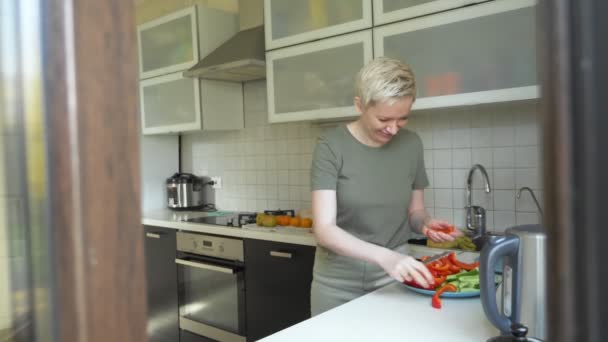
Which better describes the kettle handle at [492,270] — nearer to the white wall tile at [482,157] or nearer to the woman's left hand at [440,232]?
the woman's left hand at [440,232]

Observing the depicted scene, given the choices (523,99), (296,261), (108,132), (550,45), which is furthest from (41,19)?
(296,261)

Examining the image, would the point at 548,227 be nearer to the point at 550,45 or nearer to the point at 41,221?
the point at 550,45

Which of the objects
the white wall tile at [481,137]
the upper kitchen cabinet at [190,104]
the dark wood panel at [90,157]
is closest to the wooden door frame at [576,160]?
the dark wood panel at [90,157]

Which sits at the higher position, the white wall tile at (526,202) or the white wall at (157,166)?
the white wall at (157,166)

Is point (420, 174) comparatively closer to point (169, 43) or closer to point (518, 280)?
point (518, 280)

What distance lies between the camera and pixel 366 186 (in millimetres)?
1496

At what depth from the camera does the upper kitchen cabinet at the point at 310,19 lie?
2.25m

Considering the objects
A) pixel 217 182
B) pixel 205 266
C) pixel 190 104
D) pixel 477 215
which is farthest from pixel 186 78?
pixel 477 215

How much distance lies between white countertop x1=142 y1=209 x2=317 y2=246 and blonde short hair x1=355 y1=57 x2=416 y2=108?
1.08 meters

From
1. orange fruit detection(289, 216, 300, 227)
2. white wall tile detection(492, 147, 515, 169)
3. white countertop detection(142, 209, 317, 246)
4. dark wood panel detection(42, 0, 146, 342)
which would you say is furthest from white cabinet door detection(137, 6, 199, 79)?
dark wood panel detection(42, 0, 146, 342)

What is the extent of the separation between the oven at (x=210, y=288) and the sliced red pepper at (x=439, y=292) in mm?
1541

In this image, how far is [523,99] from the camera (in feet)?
6.03

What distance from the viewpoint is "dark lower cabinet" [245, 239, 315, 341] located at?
234cm

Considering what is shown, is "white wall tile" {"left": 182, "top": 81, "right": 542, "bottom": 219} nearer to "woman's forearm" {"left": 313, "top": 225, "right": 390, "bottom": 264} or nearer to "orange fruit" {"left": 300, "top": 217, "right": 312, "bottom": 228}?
"orange fruit" {"left": 300, "top": 217, "right": 312, "bottom": 228}
